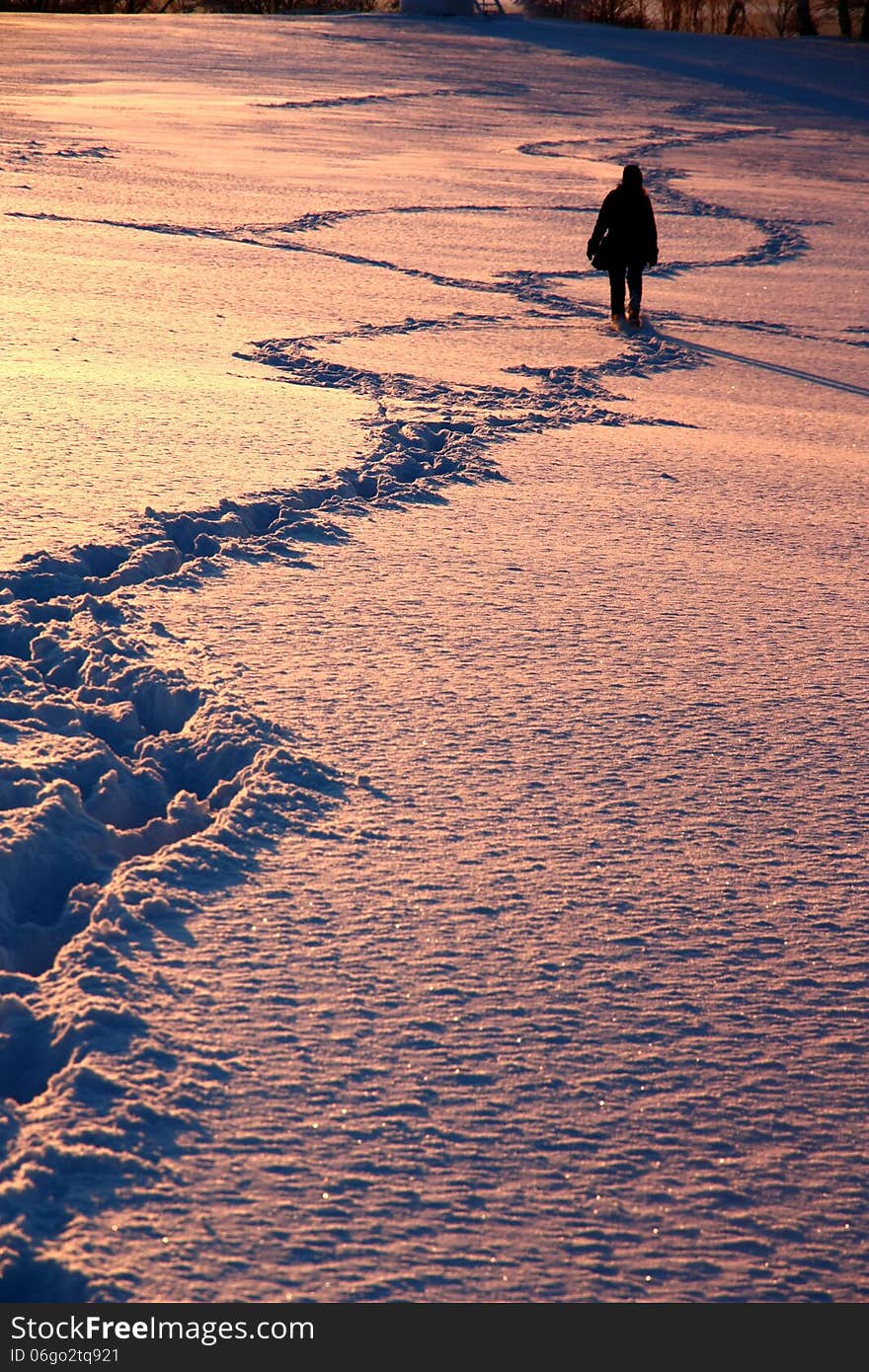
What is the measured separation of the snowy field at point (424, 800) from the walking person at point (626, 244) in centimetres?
40

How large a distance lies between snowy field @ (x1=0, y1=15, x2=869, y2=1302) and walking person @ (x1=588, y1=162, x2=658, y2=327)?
1.30 ft

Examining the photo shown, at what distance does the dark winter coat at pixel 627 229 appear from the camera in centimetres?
848

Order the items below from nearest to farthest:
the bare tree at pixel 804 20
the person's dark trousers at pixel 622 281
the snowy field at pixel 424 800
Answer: the snowy field at pixel 424 800, the person's dark trousers at pixel 622 281, the bare tree at pixel 804 20

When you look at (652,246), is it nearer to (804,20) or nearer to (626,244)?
(626,244)

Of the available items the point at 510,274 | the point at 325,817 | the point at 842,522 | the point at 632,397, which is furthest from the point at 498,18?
the point at 325,817

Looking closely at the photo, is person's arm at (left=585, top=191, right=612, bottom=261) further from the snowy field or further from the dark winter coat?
the snowy field

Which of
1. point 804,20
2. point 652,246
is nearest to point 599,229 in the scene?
point 652,246

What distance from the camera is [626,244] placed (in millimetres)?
8484

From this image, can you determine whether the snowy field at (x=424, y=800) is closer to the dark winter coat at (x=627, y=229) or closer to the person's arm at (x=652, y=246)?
the dark winter coat at (x=627, y=229)

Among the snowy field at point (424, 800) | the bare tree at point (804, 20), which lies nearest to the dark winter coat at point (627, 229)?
the snowy field at point (424, 800)

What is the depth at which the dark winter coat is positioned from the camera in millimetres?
8477

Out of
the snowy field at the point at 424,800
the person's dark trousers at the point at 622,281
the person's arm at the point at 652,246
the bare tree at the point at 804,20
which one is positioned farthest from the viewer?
the bare tree at the point at 804,20

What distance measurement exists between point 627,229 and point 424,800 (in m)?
6.18

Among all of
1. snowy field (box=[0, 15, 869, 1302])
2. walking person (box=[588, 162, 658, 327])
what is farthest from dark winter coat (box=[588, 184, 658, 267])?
snowy field (box=[0, 15, 869, 1302])
